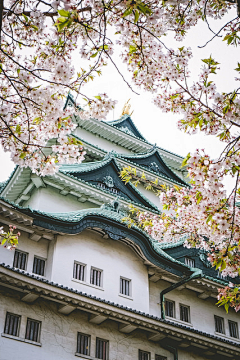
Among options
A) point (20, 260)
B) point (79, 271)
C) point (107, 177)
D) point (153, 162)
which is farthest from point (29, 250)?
point (153, 162)

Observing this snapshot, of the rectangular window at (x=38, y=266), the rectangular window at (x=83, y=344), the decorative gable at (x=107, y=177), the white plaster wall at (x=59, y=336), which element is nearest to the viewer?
the white plaster wall at (x=59, y=336)

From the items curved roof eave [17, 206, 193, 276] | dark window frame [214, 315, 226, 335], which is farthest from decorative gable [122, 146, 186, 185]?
dark window frame [214, 315, 226, 335]

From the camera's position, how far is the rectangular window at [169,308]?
20.5 metres

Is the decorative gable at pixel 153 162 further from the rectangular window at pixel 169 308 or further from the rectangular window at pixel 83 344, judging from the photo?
the rectangular window at pixel 83 344

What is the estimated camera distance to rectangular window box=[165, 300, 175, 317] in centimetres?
2053

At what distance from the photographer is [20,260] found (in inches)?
688

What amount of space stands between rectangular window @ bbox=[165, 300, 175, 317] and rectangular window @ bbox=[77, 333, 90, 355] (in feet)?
17.1

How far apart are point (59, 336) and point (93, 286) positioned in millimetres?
3013

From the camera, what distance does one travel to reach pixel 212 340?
60.5 feet

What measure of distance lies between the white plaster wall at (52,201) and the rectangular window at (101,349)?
314 inches

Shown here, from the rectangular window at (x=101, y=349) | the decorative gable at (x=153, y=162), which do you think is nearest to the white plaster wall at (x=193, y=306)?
the rectangular window at (x=101, y=349)

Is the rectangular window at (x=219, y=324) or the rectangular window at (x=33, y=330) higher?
the rectangular window at (x=219, y=324)

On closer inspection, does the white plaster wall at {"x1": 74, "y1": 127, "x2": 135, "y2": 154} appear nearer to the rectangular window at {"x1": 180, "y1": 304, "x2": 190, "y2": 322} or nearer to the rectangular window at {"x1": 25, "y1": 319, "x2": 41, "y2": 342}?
the rectangular window at {"x1": 180, "y1": 304, "x2": 190, "y2": 322}

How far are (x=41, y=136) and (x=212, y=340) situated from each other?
13208 mm
